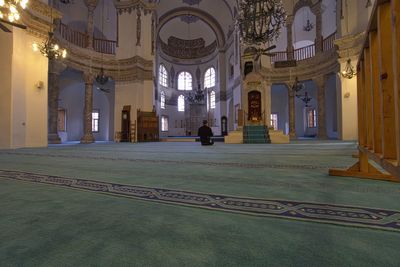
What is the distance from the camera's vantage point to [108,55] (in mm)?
13938

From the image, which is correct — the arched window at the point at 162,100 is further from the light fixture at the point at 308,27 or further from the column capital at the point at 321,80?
the column capital at the point at 321,80

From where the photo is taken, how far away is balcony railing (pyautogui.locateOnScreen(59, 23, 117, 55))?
12.1m

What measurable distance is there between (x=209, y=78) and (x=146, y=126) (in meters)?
12.1

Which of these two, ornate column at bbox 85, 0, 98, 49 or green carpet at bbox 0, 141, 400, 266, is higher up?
ornate column at bbox 85, 0, 98, 49

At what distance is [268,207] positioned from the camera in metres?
1.38

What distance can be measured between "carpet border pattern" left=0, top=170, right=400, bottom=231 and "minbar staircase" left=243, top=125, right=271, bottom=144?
31.0 feet

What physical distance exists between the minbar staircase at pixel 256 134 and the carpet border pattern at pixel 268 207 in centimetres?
945

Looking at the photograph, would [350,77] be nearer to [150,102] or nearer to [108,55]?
[150,102]

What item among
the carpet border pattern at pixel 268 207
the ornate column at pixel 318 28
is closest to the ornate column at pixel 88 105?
the carpet border pattern at pixel 268 207

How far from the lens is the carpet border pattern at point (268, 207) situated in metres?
1.16

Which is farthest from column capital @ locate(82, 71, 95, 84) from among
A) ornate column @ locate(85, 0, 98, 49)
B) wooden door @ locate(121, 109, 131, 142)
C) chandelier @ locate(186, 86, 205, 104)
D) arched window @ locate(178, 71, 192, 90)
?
arched window @ locate(178, 71, 192, 90)

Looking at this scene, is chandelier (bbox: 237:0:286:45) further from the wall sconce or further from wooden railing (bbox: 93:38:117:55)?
wooden railing (bbox: 93:38:117:55)

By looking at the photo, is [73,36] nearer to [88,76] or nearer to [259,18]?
[88,76]

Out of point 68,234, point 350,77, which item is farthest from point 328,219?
point 350,77
